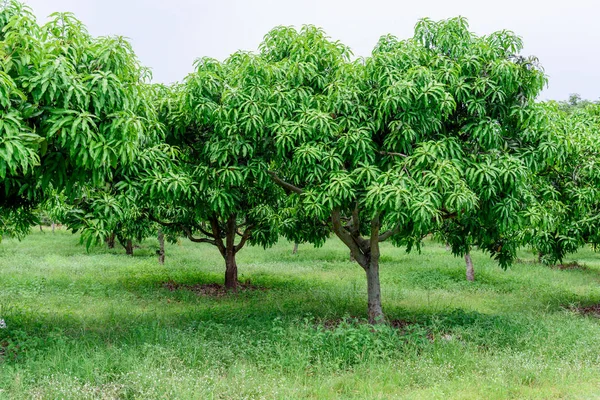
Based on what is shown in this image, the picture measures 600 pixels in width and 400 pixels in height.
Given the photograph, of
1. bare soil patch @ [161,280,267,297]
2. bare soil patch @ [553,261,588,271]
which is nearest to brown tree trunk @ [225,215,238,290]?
bare soil patch @ [161,280,267,297]

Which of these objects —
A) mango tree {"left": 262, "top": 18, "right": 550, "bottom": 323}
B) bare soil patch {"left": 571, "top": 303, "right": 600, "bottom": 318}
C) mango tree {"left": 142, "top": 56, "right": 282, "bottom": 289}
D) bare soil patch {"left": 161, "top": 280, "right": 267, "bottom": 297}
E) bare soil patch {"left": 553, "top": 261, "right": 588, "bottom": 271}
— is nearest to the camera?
mango tree {"left": 262, "top": 18, "right": 550, "bottom": 323}

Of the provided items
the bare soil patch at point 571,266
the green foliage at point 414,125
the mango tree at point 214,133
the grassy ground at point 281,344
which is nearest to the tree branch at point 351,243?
the green foliage at point 414,125

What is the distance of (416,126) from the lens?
28.8 ft

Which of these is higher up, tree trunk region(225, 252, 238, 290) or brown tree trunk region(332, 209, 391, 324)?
brown tree trunk region(332, 209, 391, 324)

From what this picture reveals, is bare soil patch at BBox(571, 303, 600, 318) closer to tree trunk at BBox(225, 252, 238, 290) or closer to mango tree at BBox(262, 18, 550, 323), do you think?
mango tree at BBox(262, 18, 550, 323)

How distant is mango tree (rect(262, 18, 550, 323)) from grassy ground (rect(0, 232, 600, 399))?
7.08 feet

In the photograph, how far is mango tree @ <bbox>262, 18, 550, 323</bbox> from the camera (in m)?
8.09

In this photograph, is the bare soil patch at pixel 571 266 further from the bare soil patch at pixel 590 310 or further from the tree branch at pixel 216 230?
the tree branch at pixel 216 230

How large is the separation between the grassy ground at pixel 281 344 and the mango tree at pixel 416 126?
2157mm

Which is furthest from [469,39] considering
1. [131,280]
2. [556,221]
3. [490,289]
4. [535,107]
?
[131,280]

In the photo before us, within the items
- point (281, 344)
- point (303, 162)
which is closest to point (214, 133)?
point (303, 162)

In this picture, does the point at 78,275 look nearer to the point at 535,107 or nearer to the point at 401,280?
the point at 401,280

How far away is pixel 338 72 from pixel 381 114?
53.2 inches

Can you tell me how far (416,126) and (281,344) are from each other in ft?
14.8
